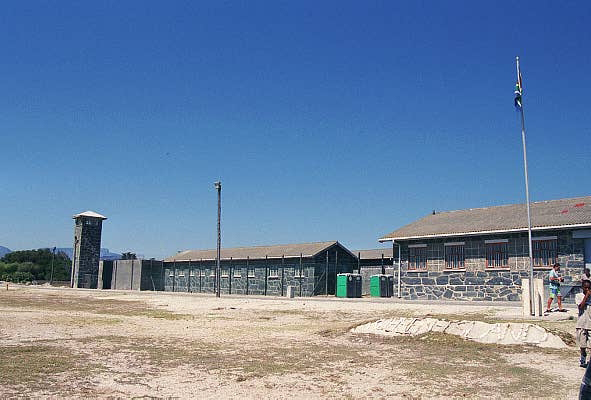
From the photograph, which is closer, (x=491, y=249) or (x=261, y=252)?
(x=491, y=249)

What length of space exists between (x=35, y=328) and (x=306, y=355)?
28.5 feet

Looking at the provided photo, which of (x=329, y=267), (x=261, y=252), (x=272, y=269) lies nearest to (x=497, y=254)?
(x=329, y=267)

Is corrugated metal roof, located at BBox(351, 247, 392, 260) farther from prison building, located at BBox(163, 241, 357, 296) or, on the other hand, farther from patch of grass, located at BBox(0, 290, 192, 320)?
patch of grass, located at BBox(0, 290, 192, 320)

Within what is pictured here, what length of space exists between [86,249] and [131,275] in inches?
253

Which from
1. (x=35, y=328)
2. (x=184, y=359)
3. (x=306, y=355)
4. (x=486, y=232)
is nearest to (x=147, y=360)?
(x=184, y=359)

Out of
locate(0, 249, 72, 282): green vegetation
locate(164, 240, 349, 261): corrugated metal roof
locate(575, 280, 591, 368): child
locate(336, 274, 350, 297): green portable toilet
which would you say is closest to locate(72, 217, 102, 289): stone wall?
locate(164, 240, 349, 261): corrugated metal roof

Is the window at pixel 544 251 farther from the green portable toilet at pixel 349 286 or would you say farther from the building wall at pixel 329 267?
the building wall at pixel 329 267

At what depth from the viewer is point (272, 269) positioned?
39.5 m

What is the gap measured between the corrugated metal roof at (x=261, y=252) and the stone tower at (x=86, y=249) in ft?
30.3

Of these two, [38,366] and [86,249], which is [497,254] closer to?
[38,366]

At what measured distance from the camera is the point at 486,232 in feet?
85.7

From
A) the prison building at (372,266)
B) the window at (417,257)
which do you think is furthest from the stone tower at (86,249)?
the window at (417,257)

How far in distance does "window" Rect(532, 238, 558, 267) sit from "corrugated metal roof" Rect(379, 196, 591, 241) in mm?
762

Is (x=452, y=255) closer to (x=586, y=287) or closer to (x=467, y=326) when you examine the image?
(x=467, y=326)
